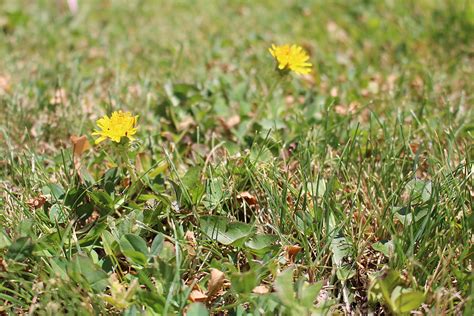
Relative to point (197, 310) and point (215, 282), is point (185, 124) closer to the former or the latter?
point (215, 282)

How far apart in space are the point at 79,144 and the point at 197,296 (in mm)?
846

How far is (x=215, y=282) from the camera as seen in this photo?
1603 mm

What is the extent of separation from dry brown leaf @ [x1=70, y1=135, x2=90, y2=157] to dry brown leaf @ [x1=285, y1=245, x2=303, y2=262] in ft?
2.84

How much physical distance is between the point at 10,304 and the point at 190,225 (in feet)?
1.73

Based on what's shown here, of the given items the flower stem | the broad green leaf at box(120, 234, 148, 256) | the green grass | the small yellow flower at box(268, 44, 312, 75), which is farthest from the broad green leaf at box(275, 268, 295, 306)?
the small yellow flower at box(268, 44, 312, 75)

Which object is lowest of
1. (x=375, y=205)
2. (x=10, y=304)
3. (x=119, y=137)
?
(x=10, y=304)

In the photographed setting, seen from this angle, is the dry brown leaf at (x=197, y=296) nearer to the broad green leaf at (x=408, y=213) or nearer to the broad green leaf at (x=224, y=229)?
the broad green leaf at (x=224, y=229)

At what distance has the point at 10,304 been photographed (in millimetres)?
1585

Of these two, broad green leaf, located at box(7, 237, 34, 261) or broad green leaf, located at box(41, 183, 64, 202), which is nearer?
broad green leaf, located at box(7, 237, 34, 261)

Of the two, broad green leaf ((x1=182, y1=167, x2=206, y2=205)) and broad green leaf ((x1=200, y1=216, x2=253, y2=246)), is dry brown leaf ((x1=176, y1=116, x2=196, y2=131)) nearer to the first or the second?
broad green leaf ((x1=182, y1=167, x2=206, y2=205))

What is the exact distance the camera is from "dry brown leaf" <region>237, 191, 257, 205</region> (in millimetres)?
1903

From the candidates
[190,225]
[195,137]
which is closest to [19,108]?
[195,137]

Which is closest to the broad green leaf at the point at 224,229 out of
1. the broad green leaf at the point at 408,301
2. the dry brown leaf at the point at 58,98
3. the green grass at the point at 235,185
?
the green grass at the point at 235,185

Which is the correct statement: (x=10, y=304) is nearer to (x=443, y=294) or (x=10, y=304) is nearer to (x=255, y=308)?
(x=255, y=308)
